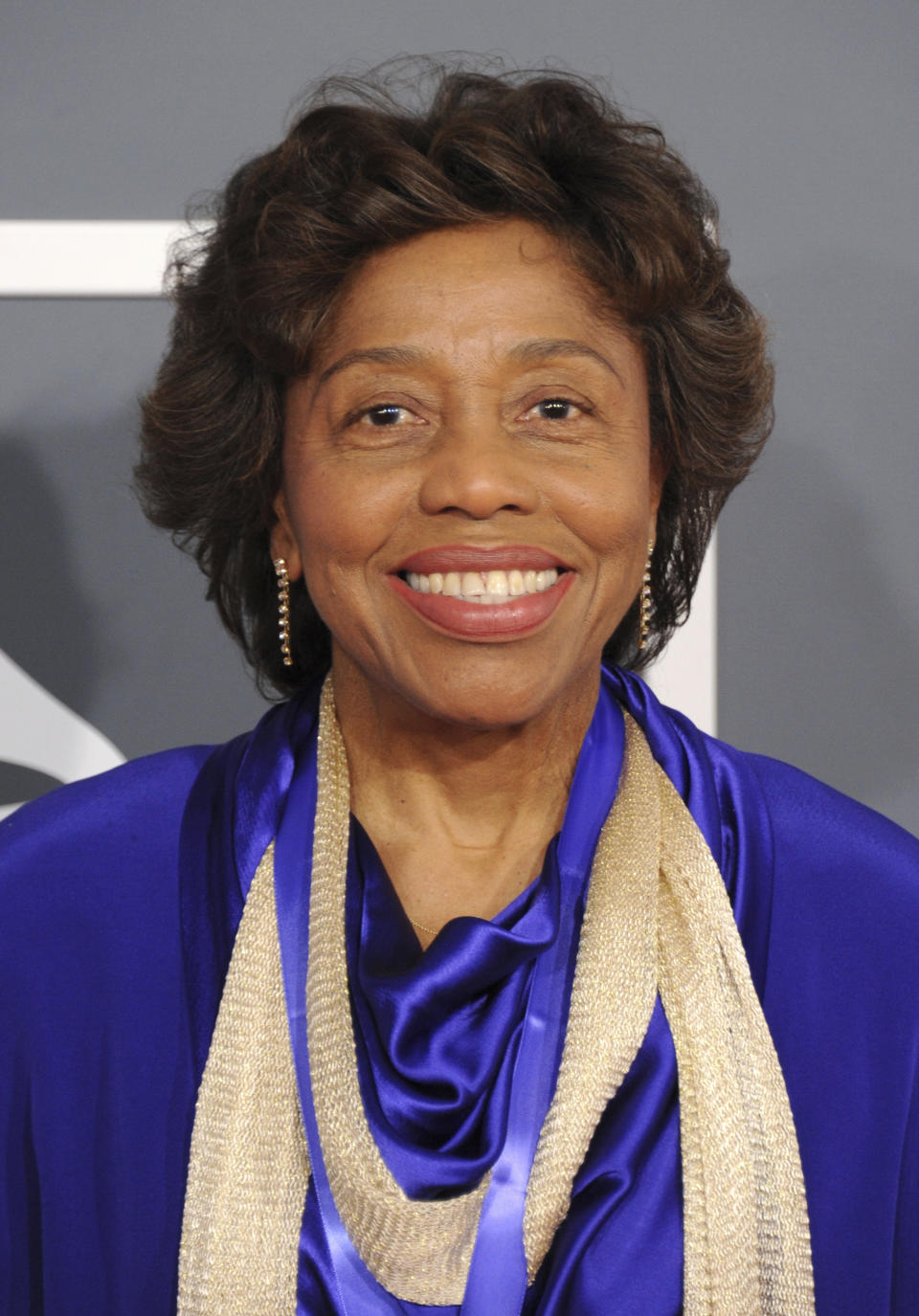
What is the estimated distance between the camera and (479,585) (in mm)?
1311

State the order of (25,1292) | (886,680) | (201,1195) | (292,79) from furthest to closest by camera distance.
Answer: (886,680)
(292,79)
(25,1292)
(201,1195)

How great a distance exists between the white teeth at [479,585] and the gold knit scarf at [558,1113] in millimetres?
252

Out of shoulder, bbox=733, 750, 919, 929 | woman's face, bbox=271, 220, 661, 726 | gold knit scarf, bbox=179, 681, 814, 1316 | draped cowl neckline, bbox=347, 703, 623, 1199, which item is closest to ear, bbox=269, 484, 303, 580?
woman's face, bbox=271, 220, 661, 726

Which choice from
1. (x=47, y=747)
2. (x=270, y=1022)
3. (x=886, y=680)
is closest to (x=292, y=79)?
(x=47, y=747)

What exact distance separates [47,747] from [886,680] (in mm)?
1163

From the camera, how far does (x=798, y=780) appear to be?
5.05 ft

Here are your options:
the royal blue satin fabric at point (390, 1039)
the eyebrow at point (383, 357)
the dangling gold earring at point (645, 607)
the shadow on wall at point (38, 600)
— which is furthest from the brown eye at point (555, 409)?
the shadow on wall at point (38, 600)

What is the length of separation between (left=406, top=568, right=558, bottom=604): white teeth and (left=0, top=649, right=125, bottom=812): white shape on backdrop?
964 millimetres

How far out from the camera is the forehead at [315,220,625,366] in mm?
1317

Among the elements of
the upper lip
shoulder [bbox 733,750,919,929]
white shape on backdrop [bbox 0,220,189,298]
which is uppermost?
white shape on backdrop [bbox 0,220,189,298]

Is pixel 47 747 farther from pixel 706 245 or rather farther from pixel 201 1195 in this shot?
Result: pixel 706 245

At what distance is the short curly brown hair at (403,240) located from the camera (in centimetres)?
136

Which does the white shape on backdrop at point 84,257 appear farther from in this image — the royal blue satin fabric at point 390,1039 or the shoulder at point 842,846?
the shoulder at point 842,846

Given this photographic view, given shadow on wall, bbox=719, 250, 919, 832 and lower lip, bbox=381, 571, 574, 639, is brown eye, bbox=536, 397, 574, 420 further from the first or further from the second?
shadow on wall, bbox=719, 250, 919, 832
